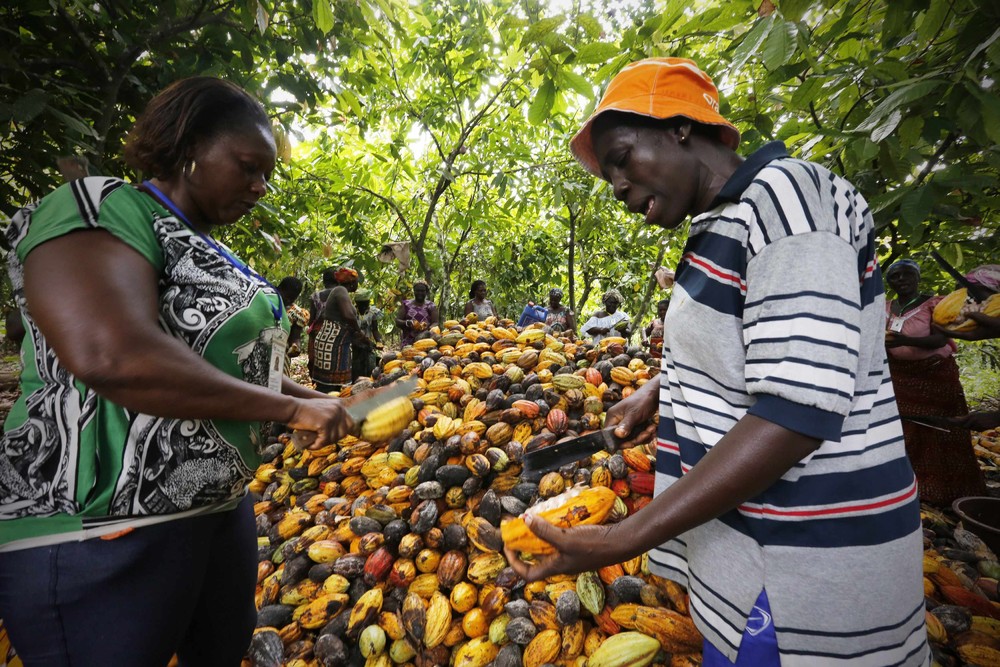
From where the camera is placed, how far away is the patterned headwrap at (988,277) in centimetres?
253

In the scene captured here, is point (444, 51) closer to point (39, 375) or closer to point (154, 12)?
point (154, 12)

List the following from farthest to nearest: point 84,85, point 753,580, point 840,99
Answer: point 84,85, point 840,99, point 753,580

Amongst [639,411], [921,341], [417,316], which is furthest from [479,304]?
[639,411]

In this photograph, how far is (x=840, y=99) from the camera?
Answer: 1775 millimetres

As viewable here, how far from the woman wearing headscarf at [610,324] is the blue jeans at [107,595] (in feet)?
18.6

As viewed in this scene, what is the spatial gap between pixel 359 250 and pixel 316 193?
0.96 m

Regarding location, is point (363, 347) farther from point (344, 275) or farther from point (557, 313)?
point (557, 313)

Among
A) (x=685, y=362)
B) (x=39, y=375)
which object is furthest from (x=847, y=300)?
(x=39, y=375)

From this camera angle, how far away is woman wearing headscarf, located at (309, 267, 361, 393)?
4.87m

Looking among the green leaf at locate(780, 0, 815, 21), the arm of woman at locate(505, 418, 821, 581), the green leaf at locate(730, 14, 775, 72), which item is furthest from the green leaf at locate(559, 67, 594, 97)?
the arm of woman at locate(505, 418, 821, 581)

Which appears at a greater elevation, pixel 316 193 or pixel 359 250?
pixel 316 193

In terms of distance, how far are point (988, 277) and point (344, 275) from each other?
5293 mm

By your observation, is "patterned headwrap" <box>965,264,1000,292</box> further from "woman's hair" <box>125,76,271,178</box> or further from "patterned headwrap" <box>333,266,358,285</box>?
"patterned headwrap" <box>333,266,358,285</box>

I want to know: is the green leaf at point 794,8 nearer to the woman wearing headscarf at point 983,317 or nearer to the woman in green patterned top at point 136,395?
the woman in green patterned top at point 136,395
